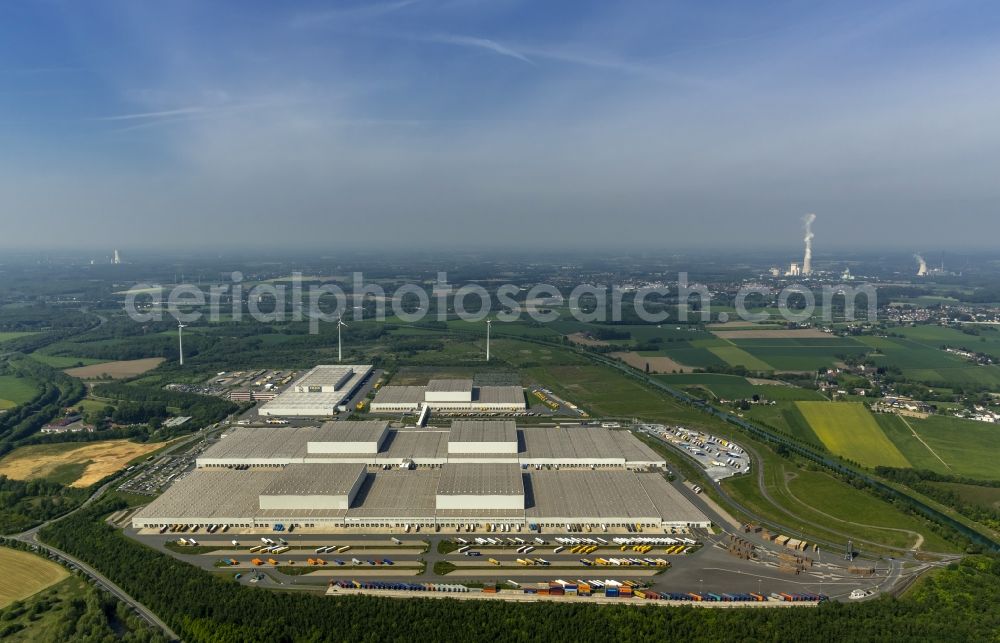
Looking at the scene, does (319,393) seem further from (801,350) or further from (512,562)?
(801,350)

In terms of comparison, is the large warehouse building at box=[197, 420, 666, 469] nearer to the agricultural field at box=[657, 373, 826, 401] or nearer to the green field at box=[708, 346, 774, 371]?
the agricultural field at box=[657, 373, 826, 401]

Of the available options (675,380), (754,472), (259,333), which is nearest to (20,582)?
(754,472)

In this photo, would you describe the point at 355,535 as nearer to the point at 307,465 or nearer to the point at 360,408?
the point at 307,465

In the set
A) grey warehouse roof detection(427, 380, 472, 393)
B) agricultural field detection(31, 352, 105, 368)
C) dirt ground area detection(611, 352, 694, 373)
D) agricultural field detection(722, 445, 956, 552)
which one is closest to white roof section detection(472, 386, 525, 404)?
grey warehouse roof detection(427, 380, 472, 393)

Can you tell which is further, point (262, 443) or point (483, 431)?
point (483, 431)

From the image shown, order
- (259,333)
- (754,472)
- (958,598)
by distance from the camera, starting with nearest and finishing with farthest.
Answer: (958,598) < (754,472) < (259,333)

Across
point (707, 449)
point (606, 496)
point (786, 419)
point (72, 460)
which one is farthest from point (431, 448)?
point (786, 419)

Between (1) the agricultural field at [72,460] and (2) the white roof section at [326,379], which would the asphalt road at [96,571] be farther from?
(2) the white roof section at [326,379]
